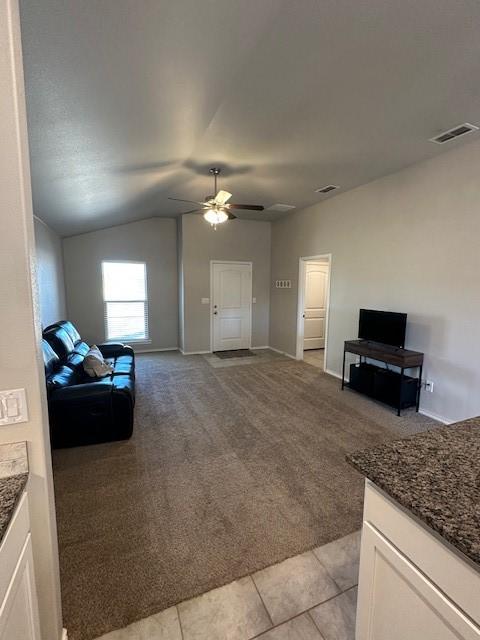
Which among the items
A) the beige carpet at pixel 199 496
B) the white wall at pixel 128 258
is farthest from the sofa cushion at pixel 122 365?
the white wall at pixel 128 258

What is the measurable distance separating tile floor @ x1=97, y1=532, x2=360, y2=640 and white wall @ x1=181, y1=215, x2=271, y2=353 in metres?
5.13

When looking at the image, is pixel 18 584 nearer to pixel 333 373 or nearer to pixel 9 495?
pixel 9 495

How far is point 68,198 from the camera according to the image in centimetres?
358

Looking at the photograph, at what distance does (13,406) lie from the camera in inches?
41.3

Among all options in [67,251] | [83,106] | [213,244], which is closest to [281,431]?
[83,106]

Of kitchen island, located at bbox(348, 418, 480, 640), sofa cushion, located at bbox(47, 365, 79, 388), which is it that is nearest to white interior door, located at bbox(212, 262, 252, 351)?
sofa cushion, located at bbox(47, 365, 79, 388)

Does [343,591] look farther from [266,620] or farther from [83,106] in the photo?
[83,106]

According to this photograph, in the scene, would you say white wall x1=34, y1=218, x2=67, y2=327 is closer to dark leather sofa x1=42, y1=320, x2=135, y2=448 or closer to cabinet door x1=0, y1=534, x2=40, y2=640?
dark leather sofa x1=42, y1=320, x2=135, y2=448

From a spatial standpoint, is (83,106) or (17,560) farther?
(83,106)

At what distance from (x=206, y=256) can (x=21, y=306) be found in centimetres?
558

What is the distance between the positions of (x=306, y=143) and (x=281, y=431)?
296 cm

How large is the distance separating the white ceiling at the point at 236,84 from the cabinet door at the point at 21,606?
1.99 metres

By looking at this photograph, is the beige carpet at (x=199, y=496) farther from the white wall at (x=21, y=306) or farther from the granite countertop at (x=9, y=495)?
the granite countertop at (x=9, y=495)

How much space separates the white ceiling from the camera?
1465mm
